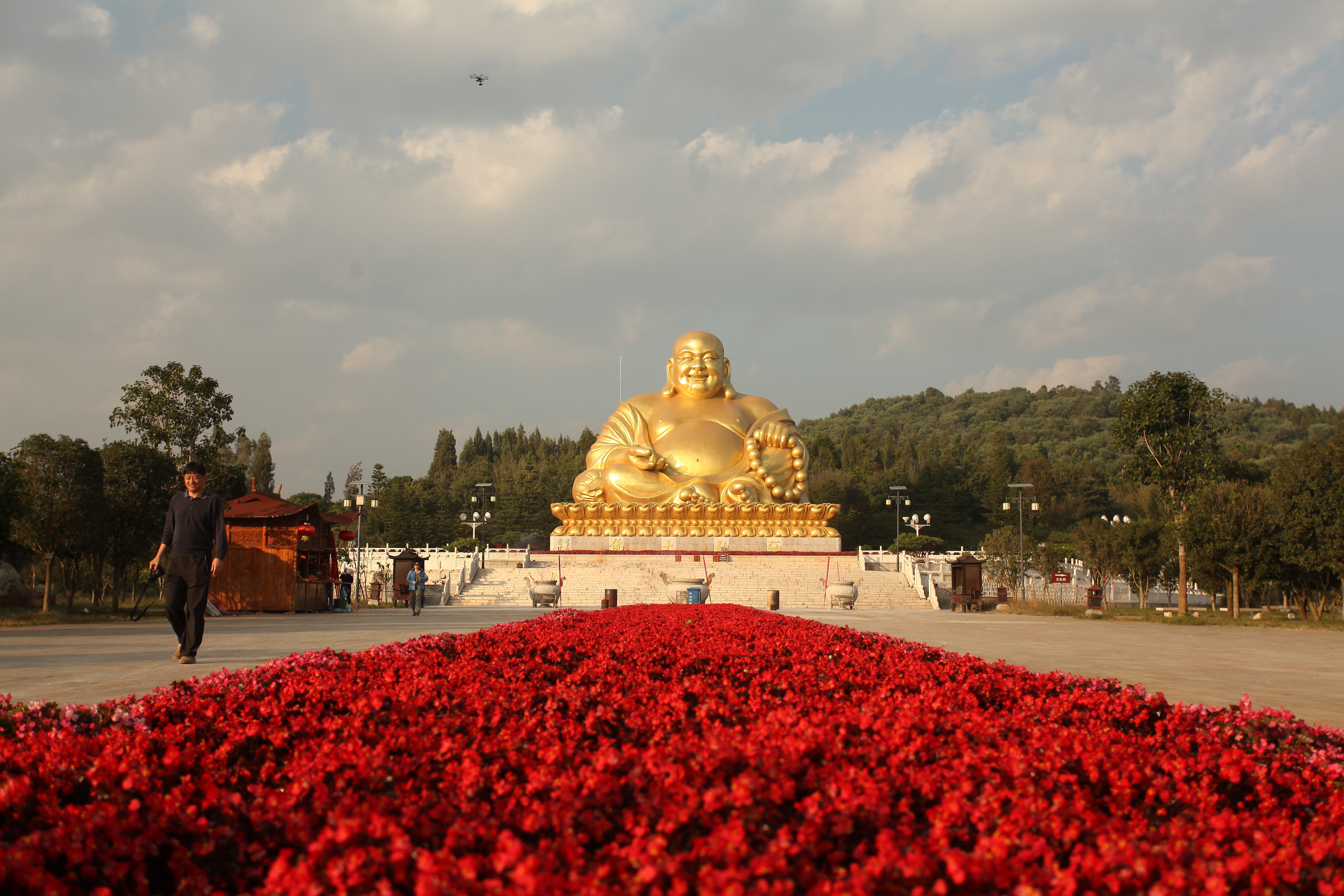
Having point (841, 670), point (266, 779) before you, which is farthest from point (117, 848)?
point (841, 670)

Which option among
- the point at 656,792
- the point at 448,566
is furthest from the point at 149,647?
the point at 448,566

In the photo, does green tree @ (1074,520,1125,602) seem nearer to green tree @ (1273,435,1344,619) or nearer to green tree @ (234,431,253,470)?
green tree @ (1273,435,1344,619)

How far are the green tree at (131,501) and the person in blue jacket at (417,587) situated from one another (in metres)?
4.53

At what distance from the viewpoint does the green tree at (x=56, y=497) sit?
14508mm

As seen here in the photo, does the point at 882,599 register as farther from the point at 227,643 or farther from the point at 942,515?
the point at 942,515

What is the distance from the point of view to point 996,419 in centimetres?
10531

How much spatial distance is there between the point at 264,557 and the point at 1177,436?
61.0ft

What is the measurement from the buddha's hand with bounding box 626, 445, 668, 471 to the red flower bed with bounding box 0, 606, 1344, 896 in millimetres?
25708

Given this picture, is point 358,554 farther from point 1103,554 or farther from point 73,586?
point 1103,554

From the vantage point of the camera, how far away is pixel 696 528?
29344 mm

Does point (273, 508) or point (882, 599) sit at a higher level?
point (273, 508)

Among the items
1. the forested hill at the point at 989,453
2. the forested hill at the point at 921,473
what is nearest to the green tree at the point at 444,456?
the forested hill at the point at 921,473

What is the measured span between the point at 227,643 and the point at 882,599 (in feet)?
58.9

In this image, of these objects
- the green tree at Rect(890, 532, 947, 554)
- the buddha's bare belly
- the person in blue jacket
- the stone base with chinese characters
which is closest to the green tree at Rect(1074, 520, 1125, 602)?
the stone base with chinese characters
